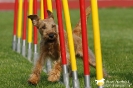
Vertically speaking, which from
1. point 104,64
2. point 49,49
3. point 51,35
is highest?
point 51,35

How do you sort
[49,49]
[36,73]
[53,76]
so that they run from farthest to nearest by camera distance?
[49,49] < [36,73] < [53,76]

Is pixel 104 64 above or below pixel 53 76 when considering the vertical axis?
below

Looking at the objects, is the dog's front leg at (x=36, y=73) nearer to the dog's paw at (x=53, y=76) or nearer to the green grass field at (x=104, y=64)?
the green grass field at (x=104, y=64)

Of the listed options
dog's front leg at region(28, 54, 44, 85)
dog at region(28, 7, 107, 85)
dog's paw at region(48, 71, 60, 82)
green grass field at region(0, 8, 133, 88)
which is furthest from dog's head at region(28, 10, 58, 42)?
green grass field at region(0, 8, 133, 88)

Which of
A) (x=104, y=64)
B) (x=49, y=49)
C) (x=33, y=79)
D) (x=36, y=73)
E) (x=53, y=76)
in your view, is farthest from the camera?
(x=104, y=64)

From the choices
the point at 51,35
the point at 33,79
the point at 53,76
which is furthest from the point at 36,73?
the point at 51,35

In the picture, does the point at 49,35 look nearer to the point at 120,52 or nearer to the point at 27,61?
the point at 27,61

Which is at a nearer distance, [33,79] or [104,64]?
[33,79]

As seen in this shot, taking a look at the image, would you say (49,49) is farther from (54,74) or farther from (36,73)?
(54,74)

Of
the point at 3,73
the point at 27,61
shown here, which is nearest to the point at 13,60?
the point at 27,61

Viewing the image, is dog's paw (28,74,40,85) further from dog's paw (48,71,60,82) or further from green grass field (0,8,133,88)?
dog's paw (48,71,60,82)

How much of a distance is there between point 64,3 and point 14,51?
5975 mm

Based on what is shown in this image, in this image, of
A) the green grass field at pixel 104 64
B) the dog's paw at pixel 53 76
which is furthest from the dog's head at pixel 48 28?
the green grass field at pixel 104 64

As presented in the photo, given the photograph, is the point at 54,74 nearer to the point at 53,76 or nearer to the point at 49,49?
the point at 53,76
